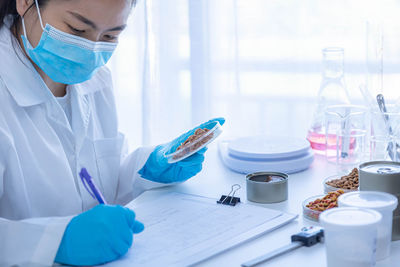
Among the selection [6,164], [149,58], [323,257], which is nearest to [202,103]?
[149,58]

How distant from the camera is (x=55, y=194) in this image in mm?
1371

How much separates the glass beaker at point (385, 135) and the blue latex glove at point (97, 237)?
2.61ft

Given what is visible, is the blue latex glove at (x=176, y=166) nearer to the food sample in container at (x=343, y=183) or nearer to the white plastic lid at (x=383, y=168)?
the food sample in container at (x=343, y=183)

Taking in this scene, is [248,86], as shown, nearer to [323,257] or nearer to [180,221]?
[180,221]

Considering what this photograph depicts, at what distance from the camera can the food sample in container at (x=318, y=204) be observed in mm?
1152

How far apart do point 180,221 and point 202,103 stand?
1.12m

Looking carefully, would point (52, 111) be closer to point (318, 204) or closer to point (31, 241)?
point (31, 241)

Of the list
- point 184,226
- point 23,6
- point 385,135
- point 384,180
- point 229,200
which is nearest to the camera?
point 384,180

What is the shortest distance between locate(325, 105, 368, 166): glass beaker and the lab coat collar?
2.71ft

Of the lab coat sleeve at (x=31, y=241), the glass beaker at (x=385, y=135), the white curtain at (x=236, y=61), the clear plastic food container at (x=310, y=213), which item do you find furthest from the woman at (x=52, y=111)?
the white curtain at (x=236, y=61)

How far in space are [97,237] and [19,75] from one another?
1.89 feet

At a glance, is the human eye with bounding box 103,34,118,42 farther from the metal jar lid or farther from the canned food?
the canned food

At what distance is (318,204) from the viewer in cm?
118

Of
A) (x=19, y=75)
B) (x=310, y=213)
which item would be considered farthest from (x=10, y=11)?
(x=310, y=213)
